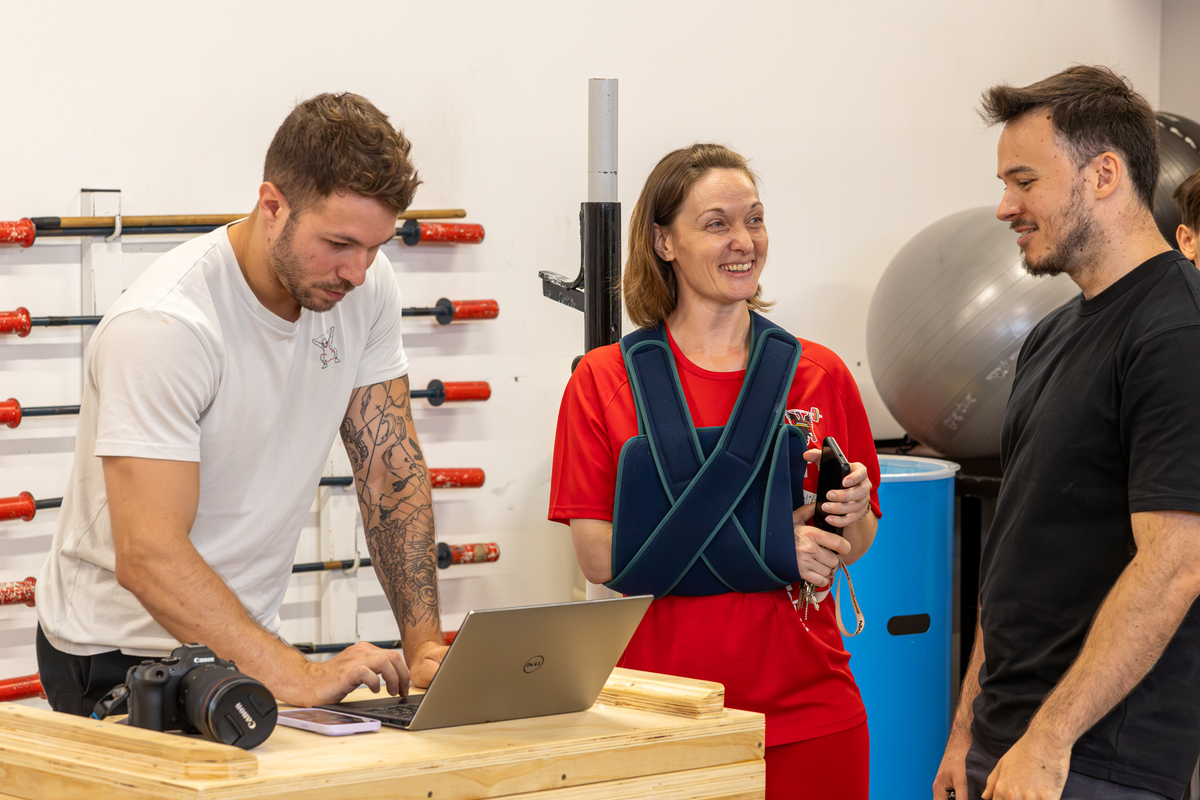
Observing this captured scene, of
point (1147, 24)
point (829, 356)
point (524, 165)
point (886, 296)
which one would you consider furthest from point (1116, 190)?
point (1147, 24)

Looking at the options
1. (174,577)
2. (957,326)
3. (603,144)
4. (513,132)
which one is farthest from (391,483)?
(957,326)

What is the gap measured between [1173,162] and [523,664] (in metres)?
2.97

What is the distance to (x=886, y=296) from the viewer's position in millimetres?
3207

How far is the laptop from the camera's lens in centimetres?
112

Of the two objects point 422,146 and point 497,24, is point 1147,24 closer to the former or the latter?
point 497,24

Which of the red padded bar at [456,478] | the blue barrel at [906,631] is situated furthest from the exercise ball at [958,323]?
the red padded bar at [456,478]

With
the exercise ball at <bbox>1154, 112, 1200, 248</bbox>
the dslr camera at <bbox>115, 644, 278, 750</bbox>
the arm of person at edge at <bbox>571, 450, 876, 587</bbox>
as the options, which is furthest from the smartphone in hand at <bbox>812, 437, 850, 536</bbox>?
the exercise ball at <bbox>1154, 112, 1200, 248</bbox>

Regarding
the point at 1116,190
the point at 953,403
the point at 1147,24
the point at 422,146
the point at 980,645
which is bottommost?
the point at 980,645

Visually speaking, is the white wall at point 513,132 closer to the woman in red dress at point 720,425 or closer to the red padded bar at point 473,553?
the red padded bar at point 473,553

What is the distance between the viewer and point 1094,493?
147 cm

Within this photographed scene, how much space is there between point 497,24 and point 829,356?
173 centimetres

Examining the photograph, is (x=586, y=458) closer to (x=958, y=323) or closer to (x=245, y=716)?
(x=245, y=716)

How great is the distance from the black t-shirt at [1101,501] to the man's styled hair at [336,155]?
954 millimetres

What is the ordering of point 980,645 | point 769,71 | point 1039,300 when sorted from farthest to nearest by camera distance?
1. point 769,71
2. point 1039,300
3. point 980,645
